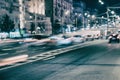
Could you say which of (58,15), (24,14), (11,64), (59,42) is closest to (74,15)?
(58,15)

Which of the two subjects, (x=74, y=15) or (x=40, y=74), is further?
(x=74, y=15)

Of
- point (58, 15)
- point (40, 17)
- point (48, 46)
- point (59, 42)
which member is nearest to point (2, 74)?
point (48, 46)

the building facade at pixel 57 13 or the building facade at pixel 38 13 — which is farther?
the building facade at pixel 57 13

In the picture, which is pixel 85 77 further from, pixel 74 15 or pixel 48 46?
pixel 74 15

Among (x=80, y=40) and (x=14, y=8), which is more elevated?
(x=14, y=8)

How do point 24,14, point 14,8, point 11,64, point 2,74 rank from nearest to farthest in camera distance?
1. point 2,74
2. point 11,64
3. point 14,8
4. point 24,14

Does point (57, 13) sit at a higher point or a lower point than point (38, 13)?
lower

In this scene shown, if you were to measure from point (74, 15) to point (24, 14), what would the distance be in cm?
5646

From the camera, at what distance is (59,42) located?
42.8 m

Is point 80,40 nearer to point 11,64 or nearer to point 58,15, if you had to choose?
point 11,64

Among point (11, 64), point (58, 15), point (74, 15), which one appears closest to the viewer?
point (11, 64)

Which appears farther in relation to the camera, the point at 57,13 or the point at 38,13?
the point at 57,13

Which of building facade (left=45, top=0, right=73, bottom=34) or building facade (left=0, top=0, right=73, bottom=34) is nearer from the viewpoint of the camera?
building facade (left=0, top=0, right=73, bottom=34)

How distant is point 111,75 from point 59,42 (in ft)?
93.3
